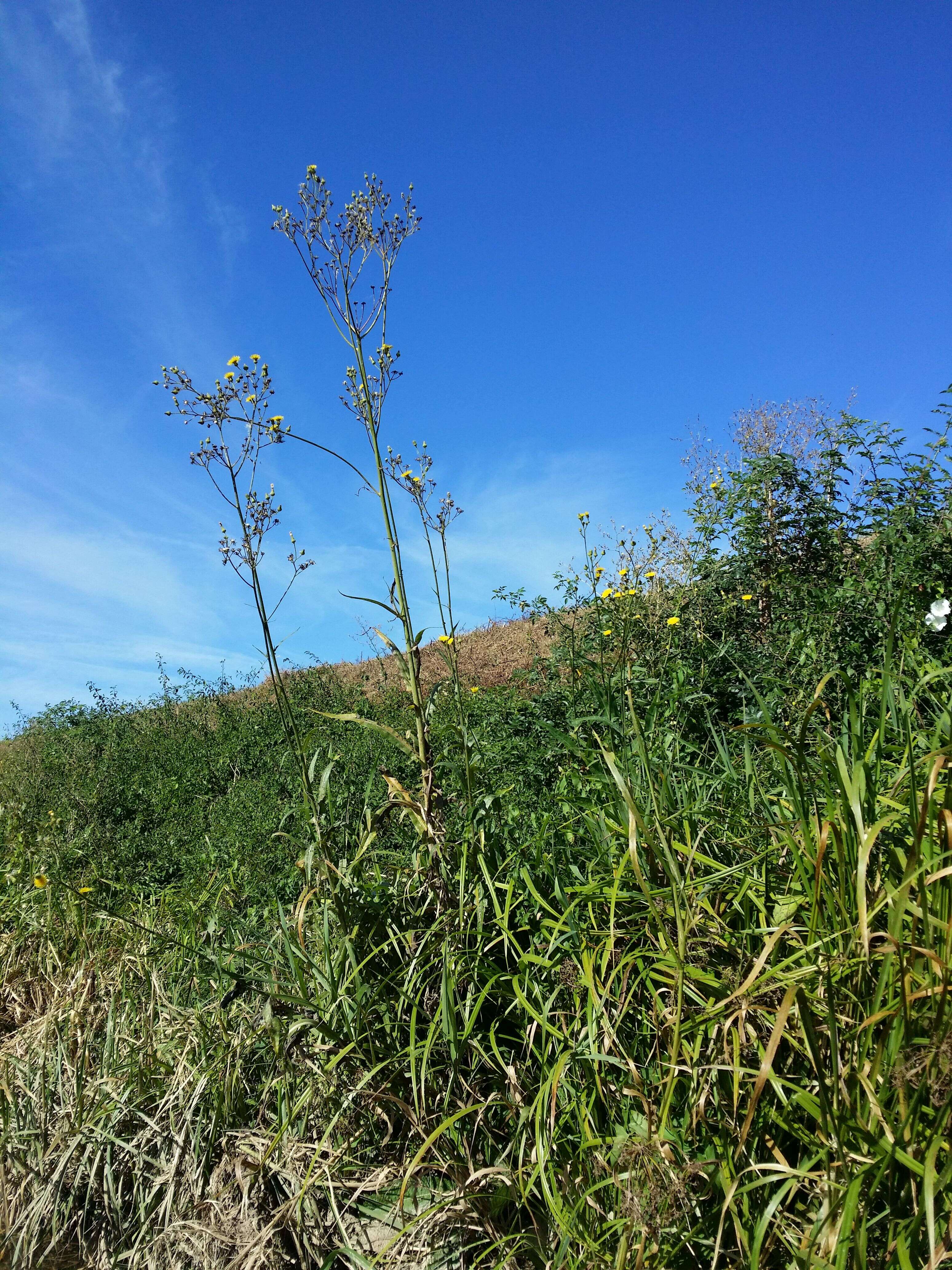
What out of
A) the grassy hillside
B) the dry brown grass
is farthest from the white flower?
the dry brown grass

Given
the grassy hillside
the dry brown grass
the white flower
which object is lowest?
the grassy hillside

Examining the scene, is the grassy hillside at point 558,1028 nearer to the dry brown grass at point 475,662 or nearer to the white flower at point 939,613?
the white flower at point 939,613

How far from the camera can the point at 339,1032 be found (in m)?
2.37

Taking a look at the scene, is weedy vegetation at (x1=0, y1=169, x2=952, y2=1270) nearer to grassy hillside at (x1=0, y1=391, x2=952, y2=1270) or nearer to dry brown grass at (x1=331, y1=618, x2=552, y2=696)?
grassy hillside at (x1=0, y1=391, x2=952, y2=1270)

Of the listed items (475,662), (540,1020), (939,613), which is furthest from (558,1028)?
(475,662)

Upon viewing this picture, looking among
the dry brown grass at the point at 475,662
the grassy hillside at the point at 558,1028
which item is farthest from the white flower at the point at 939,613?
the dry brown grass at the point at 475,662

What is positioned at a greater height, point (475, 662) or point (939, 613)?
point (475, 662)

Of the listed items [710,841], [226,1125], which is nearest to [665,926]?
[710,841]

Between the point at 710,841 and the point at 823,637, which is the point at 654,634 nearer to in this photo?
the point at 823,637

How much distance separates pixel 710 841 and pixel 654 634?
3151 mm

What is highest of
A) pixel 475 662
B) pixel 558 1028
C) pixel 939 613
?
pixel 475 662

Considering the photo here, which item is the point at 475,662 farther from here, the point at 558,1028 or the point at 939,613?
the point at 558,1028

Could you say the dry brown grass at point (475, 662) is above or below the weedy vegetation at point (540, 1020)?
above

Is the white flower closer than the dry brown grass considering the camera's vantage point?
Yes
